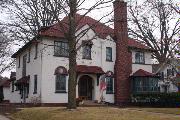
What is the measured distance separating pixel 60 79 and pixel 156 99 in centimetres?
960

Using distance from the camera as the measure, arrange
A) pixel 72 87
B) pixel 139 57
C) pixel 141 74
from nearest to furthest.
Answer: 1. pixel 72 87
2. pixel 141 74
3. pixel 139 57

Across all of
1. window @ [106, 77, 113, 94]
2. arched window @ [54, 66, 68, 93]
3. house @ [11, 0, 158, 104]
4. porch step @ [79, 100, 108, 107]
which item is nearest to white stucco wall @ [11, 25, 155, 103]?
house @ [11, 0, 158, 104]

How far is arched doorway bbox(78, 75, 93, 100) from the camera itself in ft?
118

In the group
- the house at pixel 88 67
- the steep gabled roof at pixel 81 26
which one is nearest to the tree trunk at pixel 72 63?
the steep gabled roof at pixel 81 26

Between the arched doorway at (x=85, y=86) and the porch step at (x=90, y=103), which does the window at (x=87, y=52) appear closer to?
the arched doorway at (x=85, y=86)

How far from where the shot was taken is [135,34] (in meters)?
46.6

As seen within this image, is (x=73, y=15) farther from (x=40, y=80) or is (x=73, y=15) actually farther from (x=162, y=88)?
(x=162, y=88)

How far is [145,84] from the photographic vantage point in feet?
125

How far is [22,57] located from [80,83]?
10030mm

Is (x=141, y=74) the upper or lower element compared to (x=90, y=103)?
upper

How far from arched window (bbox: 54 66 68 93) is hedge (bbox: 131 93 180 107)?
25.5ft

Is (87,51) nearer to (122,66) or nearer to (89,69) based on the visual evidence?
(89,69)

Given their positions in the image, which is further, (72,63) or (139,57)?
(139,57)

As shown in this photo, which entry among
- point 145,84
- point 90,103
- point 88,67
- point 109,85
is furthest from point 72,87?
point 145,84
